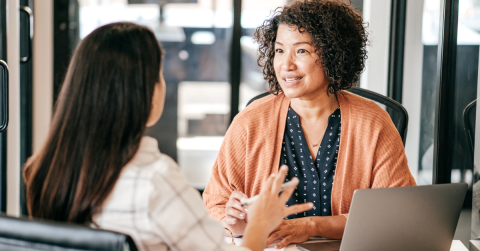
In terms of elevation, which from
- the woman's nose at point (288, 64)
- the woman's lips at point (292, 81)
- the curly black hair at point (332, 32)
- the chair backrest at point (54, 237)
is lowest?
the chair backrest at point (54, 237)

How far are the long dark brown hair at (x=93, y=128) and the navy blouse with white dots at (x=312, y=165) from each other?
704 millimetres

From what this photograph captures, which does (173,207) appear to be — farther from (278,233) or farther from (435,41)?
(435,41)

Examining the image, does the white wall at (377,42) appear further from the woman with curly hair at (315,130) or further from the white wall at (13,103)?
the white wall at (13,103)

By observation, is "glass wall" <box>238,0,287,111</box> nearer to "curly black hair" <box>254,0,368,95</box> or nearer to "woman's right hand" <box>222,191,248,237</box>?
"curly black hair" <box>254,0,368,95</box>

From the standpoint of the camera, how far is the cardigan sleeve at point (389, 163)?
1.31 metres

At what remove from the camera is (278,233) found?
1148 millimetres

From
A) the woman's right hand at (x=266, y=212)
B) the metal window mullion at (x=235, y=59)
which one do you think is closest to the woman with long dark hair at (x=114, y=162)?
the woman's right hand at (x=266, y=212)

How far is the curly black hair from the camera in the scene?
1.44 m

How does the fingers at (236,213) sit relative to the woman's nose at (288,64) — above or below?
below

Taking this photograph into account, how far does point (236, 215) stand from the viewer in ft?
3.91

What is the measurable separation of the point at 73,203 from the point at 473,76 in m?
1.34

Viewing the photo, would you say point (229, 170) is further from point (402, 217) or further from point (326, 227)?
point (402, 217)

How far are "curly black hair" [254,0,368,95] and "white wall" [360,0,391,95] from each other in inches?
38.5

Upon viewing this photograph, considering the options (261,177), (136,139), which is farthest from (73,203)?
(261,177)
